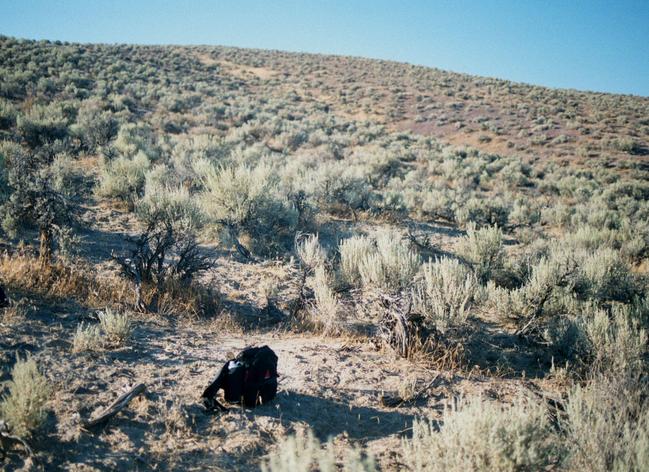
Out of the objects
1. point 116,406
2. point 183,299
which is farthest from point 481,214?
point 116,406

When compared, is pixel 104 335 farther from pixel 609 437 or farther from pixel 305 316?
pixel 609 437

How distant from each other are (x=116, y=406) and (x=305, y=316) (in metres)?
2.73

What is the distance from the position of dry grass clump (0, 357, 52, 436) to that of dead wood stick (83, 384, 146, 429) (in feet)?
1.08

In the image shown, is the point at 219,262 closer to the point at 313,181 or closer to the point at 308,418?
the point at 308,418

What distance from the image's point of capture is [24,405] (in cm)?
254

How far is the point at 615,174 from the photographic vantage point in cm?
1802

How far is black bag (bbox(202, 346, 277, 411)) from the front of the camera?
3.18 metres

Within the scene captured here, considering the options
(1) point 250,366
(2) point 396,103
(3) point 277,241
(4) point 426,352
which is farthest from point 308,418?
(2) point 396,103

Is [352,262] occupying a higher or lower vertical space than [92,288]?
higher

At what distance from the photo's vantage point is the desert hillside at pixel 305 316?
8.39ft

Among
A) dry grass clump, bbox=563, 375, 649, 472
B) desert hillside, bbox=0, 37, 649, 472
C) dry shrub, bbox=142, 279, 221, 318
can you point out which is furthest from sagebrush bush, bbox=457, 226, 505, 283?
dry shrub, bbox=142, 279, 221, 318

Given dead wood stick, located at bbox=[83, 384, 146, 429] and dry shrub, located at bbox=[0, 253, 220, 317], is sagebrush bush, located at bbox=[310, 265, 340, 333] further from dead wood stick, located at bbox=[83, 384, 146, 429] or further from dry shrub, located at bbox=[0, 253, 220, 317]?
dead wood stick, located at bbox=[83, 384, 146, 429]

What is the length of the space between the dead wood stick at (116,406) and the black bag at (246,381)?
569mm

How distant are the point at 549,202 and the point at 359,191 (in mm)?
8551
